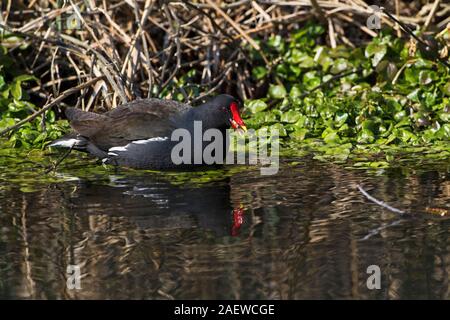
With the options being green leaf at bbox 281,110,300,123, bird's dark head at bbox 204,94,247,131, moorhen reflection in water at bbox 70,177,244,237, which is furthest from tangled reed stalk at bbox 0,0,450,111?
moorhen reflection in water at bbox 70,177,244,237

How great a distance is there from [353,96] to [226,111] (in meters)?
1.56

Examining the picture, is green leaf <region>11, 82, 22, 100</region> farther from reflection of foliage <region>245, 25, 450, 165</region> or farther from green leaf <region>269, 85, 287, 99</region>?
green leaf <region>269, 85, 287, 99</region>

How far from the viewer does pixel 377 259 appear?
4023 millimetres

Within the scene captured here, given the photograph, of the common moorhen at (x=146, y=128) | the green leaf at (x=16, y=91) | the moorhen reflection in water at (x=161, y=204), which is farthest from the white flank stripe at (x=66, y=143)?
the green leaf at (x=16, y=91)

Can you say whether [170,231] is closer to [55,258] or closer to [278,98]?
[55,258]

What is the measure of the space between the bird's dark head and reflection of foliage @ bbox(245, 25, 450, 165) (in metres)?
0.69

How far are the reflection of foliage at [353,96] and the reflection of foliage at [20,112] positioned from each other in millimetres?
1476

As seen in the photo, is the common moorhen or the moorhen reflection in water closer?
the moorhen reflection in water

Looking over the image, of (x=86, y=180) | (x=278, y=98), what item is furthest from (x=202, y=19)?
(x=86, y=180)

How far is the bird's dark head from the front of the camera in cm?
589

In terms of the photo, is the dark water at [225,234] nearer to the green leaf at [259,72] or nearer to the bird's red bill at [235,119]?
the bird's red bill at [235,119]

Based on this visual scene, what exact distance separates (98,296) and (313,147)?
2.92m

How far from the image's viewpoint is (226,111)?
593 cm

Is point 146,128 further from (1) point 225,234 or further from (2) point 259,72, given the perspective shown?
(2) point 259,72
